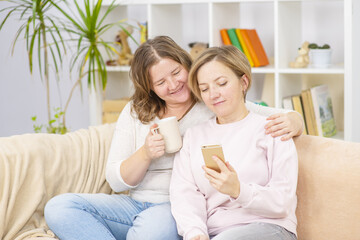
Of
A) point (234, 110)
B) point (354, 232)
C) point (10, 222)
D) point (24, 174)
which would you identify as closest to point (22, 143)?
point (24, 174)

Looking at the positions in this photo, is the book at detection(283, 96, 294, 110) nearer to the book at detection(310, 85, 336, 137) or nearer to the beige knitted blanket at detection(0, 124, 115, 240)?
the book at detection(310, 85, 336, 137)

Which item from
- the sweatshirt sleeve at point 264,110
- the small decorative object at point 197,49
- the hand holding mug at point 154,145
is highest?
the small decorative object at point 197,49

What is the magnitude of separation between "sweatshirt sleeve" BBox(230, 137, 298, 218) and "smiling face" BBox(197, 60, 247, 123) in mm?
173

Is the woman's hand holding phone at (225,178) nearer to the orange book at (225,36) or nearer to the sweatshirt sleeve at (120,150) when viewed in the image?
the sweatshirt sleeve at (120,150)

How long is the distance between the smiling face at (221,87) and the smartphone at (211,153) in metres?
0.27

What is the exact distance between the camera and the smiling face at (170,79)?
2.03 meters

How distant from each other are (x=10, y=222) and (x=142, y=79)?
0.71 m

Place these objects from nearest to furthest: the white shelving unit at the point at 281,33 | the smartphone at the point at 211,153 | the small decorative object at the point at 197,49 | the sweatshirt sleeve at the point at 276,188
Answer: the smartphone at the point at 211,153
the sweatshirt sleeve at the point at 276,188
the white shelving unit at the point at 281,33
the small decorative object at the point at 197,49

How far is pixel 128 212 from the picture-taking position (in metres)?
2.04

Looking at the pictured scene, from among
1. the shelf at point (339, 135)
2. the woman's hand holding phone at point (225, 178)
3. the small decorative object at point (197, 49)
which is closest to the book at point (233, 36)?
the small decorative object at point (197, 49)

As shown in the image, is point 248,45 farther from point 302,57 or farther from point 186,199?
point 186,199

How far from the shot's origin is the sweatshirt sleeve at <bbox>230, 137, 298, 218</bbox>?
1694mm

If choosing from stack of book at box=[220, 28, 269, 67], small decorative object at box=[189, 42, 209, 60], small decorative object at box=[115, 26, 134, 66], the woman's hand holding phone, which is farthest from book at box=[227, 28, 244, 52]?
the woman's hand holding phone

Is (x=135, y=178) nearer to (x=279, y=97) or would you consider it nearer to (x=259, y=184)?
(x=259, y=184)
